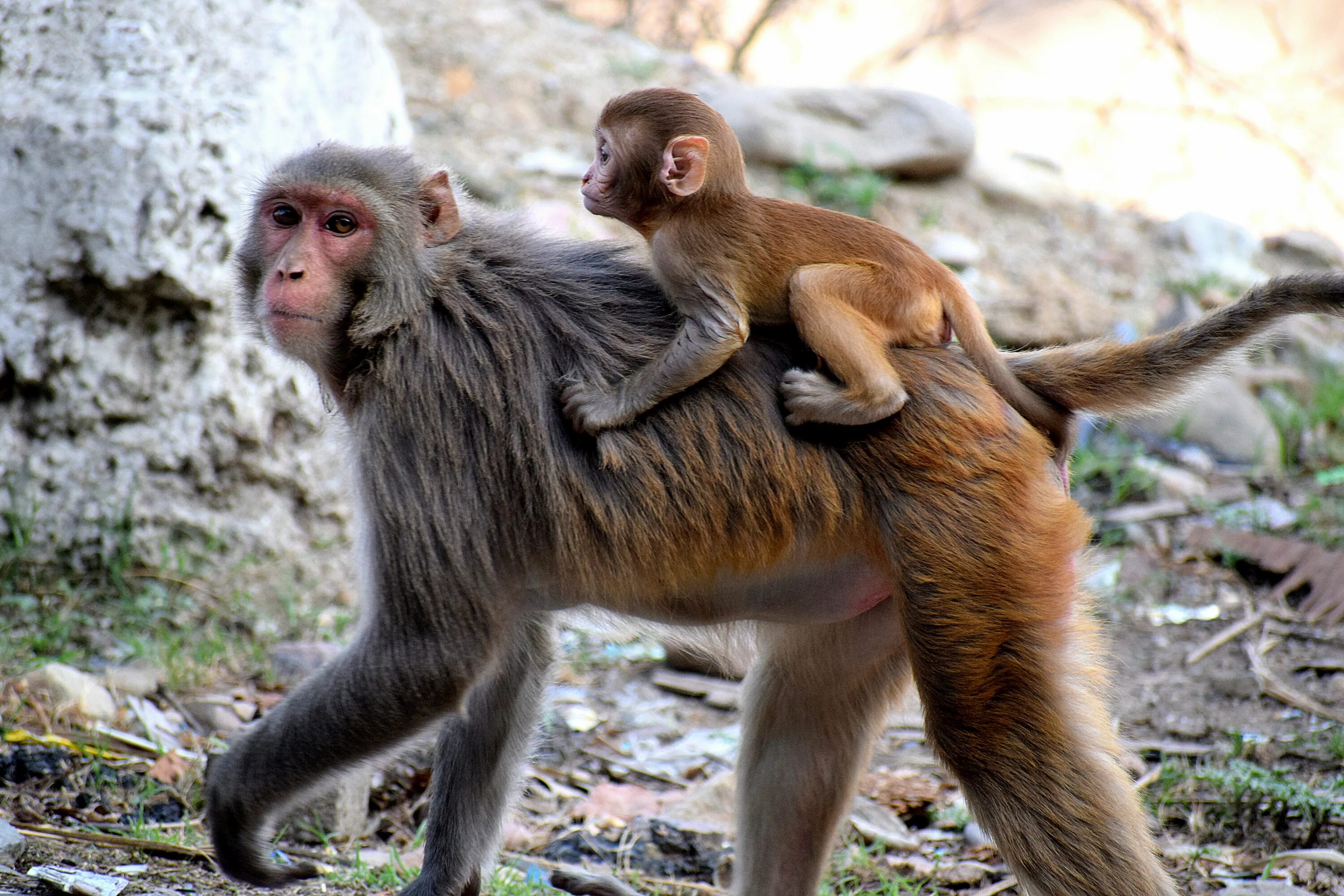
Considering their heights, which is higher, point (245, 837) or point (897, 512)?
point (897, 512)

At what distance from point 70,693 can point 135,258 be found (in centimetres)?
174

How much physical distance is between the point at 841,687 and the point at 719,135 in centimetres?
151

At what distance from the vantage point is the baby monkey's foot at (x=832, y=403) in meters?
3.03

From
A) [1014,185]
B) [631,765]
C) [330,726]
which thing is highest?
[1014,185]

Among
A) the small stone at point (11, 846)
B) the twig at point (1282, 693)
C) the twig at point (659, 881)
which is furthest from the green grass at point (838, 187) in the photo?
the small stone at point (11, 846)

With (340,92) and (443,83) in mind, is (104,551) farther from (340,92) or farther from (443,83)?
(443,83)

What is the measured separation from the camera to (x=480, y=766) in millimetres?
3699

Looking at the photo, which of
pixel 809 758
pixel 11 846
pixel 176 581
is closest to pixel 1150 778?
pixel 809 758

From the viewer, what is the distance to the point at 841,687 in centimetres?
358

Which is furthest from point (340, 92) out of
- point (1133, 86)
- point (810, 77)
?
point (1133, 86)

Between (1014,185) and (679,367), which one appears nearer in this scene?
(679,367)

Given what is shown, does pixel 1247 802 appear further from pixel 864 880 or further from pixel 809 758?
pixel 809 758

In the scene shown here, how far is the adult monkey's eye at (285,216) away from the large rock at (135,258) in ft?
6.77

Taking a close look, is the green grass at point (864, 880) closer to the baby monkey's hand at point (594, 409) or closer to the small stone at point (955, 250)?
the baby monkey's hand at point (594, 409)
